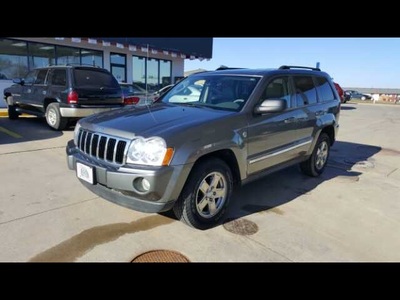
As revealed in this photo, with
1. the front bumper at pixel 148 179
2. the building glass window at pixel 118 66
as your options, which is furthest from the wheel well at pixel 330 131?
the building glass window at pixel 118 66

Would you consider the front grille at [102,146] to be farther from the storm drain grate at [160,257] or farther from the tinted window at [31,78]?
the tinted window at [31,78]

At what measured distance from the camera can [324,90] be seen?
5.54m

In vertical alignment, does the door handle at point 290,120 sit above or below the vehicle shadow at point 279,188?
above

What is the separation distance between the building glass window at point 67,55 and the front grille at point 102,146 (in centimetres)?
1240

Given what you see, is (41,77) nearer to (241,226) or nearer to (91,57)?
(91,57)

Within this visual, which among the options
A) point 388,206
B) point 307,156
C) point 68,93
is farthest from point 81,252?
point 68,93

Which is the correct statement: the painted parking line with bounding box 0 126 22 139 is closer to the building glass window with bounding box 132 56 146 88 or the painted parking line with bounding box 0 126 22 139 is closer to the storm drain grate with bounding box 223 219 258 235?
the storm drain grate with bounding box 223 219 258 235

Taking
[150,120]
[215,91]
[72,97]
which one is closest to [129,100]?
[72,97]

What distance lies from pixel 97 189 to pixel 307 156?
11.3 ft

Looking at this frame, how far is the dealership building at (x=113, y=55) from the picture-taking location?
13.1 m

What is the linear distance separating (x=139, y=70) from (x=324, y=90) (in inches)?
557

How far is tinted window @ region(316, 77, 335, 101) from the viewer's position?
5376 mm
